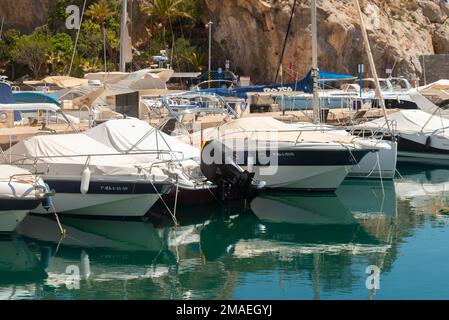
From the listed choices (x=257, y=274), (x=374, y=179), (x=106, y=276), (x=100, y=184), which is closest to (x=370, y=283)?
(x=257, y=274)

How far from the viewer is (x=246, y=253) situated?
56.1 ft

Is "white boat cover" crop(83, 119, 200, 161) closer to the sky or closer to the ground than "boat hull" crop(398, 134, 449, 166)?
closer to the sky

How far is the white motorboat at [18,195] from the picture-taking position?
54.1ft

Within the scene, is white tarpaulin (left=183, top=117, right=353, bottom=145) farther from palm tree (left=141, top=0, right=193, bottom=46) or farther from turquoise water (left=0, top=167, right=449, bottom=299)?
palm tree (left=141, top=0, right=193, bottom=46)

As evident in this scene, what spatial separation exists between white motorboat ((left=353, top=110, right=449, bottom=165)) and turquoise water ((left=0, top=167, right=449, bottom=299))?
7.00 meters

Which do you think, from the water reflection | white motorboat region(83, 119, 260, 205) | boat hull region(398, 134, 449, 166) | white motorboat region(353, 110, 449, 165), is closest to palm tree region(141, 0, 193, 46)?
white motorboat region(353, 110, 449, 165)

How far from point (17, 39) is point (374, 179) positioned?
Answer: 99.3 ft

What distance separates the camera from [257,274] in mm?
15336

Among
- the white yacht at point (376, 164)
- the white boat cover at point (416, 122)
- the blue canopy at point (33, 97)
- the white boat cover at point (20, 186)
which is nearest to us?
the white boat cover at point (20, 186)

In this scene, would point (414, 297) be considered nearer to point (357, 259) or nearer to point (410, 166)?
point (357, 259)

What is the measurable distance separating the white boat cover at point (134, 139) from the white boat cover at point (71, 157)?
14.0 inches

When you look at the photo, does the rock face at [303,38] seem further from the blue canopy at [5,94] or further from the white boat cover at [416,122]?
the blue canopy at [5,94]

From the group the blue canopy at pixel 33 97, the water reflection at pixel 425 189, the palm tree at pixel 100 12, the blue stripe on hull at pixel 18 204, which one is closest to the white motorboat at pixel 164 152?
the blue stripe on hull at pixel 18 204

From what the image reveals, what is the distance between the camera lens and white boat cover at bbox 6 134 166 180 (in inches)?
730
